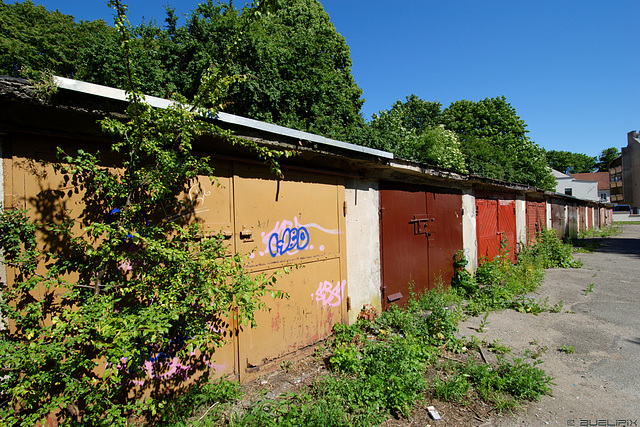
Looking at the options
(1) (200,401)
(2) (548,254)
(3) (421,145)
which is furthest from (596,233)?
(1) (200,401)

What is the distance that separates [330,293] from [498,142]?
27.5m

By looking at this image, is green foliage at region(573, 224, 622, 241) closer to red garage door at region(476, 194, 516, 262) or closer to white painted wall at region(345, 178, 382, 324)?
red garage door at region(476, 194, 516, 262)

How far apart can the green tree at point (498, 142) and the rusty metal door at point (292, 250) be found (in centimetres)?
1277

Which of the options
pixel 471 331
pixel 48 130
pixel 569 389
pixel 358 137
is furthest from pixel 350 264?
pixel 358 137

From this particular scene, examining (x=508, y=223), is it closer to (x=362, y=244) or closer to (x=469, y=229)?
(x=469, y=229)

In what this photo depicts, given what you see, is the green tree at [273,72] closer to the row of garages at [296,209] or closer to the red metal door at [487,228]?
the red metal door at [487,228]

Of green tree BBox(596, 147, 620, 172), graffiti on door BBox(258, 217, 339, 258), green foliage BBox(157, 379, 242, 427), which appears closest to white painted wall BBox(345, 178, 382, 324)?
graffiti on door BBox(258, 217, 339, 258)

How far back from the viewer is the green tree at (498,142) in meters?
16.2

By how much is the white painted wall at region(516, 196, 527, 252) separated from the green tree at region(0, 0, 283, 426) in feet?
34.2

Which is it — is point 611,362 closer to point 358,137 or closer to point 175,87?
point 358,137

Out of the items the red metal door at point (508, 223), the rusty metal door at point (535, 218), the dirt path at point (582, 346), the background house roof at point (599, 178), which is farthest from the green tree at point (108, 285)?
the background house roof at point (599, 178)

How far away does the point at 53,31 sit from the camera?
1633 centimetres

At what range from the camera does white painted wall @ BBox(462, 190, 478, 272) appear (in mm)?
7293

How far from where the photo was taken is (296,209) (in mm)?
3732
